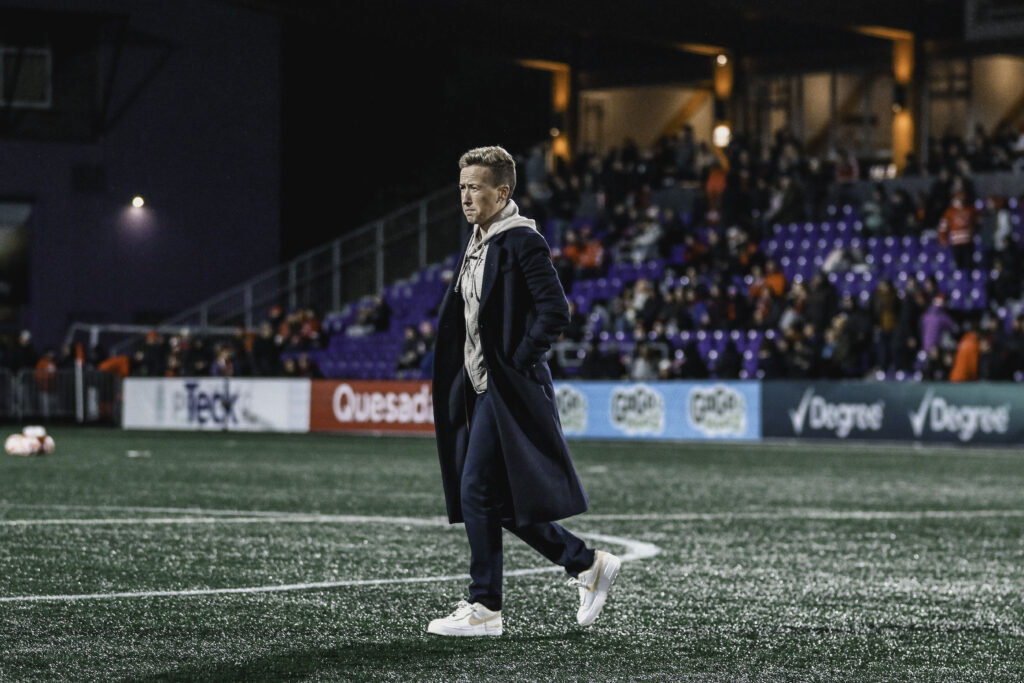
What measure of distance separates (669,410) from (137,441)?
8.65 meters

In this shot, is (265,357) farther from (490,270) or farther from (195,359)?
(490,270)

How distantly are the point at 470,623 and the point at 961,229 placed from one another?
78.8 feet

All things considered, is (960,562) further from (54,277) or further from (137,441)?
(54,277)

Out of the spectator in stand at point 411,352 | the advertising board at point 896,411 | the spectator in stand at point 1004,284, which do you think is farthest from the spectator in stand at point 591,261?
the spectator in stand at point 1004,284

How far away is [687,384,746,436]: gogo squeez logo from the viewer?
2722 centimetres

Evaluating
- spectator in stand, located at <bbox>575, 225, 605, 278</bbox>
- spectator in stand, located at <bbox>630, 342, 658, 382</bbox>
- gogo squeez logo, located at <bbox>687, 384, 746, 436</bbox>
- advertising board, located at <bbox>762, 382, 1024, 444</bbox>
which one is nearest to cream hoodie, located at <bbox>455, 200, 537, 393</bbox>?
advertising board, located at <bbox>762, 382, 1024, 444</bbox>

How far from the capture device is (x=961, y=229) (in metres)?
29.1

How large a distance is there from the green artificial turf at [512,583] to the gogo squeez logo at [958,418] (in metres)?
7.22

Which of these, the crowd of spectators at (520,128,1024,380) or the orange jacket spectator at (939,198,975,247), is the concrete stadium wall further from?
the orange jacket spectator at (939,198,975,247)

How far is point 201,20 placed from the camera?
43938 millimetres

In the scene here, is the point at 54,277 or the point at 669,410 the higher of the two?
the point at 54,277

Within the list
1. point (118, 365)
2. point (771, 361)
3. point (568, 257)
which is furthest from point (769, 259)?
point (118, 365)

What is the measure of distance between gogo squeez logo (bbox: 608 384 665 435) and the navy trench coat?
21460mm

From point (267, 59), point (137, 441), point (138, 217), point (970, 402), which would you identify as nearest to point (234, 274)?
point (138, 217)
